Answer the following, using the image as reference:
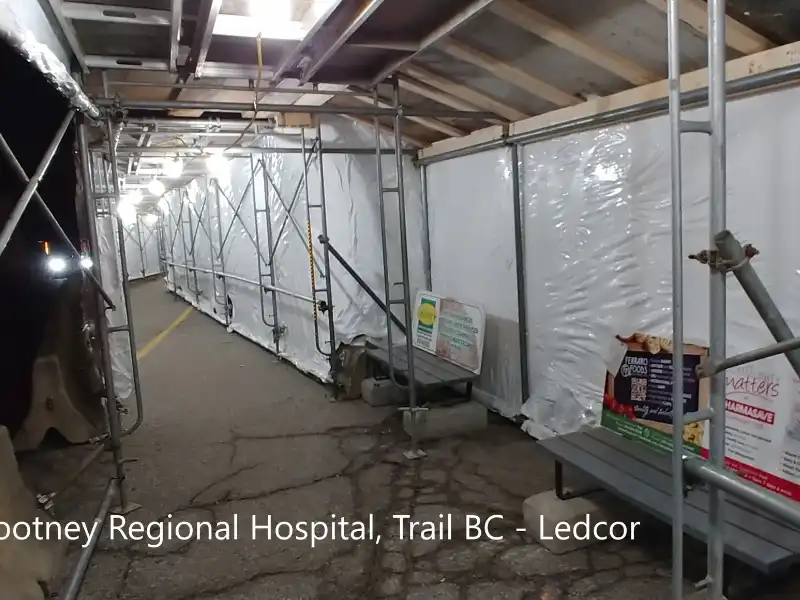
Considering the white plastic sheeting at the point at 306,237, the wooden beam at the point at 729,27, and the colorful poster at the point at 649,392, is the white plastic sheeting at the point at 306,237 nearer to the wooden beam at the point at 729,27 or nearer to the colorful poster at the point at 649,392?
the colorful poster at the point at 649,392

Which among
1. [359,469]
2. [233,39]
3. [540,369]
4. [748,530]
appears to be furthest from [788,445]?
[233,39]

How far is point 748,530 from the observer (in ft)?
6.57

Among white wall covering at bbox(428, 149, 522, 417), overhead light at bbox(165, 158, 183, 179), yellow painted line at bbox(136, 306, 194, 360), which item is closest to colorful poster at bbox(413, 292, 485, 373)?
white wall covering at bbox(428, 149, 522, 417)

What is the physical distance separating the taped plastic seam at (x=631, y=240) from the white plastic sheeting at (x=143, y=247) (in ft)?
50.4

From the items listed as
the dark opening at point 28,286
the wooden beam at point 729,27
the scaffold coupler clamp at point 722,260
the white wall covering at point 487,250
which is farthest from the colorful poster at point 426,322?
the scaffold coupler clamp at point 722,260

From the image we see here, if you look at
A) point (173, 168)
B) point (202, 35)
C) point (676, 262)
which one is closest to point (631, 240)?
point (676, 262)

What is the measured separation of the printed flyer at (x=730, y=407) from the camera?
92.7 inches

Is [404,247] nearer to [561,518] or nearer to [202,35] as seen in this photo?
[202,35]

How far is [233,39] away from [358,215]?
2.09 meters

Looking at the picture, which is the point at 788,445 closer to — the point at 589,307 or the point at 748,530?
the point at 748,530

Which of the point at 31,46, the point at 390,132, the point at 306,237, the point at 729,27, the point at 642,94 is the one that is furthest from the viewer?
the point at 306,237

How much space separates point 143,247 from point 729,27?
18.4 metres

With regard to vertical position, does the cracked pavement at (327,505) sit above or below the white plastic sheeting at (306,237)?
below

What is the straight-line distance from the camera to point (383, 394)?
4590 millimetres
